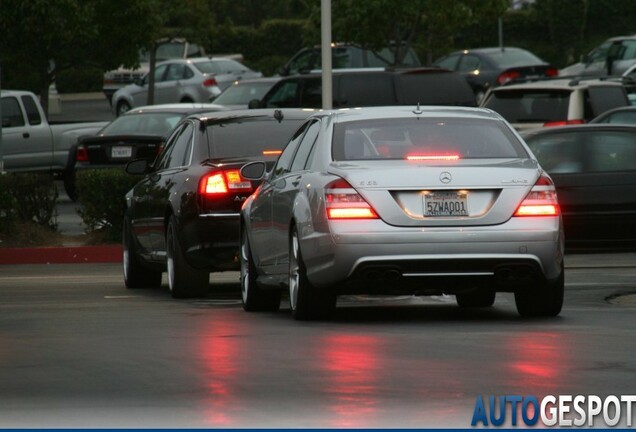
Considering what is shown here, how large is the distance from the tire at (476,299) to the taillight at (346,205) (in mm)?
2462

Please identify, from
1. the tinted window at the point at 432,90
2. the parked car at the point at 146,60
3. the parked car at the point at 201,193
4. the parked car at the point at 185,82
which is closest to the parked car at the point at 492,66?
the parked car at the point at 185,82

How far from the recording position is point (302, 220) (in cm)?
1312

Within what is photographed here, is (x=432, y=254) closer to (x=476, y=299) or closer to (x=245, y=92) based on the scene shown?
(x=476, y=299)

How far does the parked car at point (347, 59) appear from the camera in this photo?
154 ft

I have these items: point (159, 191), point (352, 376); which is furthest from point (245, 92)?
point (352, 376)

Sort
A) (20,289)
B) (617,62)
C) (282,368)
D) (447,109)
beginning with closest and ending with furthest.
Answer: (282,368) < (447,109) < (20,289) < (617,62)

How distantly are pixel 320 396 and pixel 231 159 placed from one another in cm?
689

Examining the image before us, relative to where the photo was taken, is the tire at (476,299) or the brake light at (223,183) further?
the brake light at (223,183)

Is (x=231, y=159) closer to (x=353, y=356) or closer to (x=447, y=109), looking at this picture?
(x=447, y=109)

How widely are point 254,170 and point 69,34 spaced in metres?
24.6

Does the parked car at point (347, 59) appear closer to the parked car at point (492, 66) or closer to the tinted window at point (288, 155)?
the parked car at point (492, 66)

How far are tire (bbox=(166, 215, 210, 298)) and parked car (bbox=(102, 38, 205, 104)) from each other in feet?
129

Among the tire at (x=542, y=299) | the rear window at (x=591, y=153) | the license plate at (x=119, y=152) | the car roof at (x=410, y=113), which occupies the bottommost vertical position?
the license plate at (x=119, y=152)

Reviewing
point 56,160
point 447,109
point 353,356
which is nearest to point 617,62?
point 56,160
